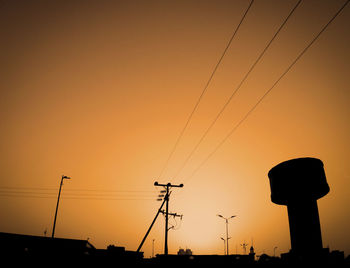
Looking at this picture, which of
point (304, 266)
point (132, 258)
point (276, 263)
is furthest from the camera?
point (132, 258)

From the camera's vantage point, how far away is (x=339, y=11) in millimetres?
6852

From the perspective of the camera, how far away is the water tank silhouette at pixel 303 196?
7965 mm

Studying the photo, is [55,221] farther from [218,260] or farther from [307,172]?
[307,172]

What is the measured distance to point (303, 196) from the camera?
27.8 ft

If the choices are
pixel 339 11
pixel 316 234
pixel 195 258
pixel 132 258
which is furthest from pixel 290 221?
pixel 195 258

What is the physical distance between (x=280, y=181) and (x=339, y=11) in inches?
232

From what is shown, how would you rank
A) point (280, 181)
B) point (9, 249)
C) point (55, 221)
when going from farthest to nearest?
point (55, 221) → point (9, 249) → point (280, 181)

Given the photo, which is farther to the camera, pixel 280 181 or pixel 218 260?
pixel 218 260

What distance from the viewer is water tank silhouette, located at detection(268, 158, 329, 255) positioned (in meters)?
7.96

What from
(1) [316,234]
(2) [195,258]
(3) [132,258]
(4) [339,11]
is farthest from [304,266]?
(2) [195,258]

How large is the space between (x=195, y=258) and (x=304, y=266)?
21744mm

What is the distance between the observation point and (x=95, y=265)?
695 inches

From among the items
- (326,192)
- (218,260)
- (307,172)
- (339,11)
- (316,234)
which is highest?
(339,11)

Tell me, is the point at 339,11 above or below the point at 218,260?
above
